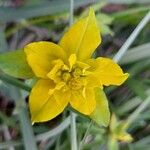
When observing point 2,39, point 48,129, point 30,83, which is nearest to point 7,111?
point 48,129

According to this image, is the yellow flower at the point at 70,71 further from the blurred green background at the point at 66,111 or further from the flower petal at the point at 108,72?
the blurred green background at the point at 66,111

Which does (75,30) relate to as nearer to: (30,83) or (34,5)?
(30,83)

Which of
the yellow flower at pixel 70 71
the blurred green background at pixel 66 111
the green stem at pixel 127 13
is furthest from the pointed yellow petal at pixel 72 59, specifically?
the green stem at pixel 127 13

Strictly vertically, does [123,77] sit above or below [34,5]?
above

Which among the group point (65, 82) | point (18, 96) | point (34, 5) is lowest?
point (18, 96)

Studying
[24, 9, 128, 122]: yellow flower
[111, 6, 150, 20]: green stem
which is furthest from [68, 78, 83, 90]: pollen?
[111, 6, 150, 20]: green stem

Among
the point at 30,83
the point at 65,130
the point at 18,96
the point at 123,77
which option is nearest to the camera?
the point at 123,77

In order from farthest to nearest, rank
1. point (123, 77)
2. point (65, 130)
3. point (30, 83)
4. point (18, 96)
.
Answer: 1. point (65, 130)
2. point (18, 96)
3. point (30, 83)
4. point (123, 77)

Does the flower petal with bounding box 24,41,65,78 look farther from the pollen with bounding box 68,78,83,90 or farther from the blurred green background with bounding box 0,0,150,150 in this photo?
the blurred green background with bounding box 0,0,150,150
